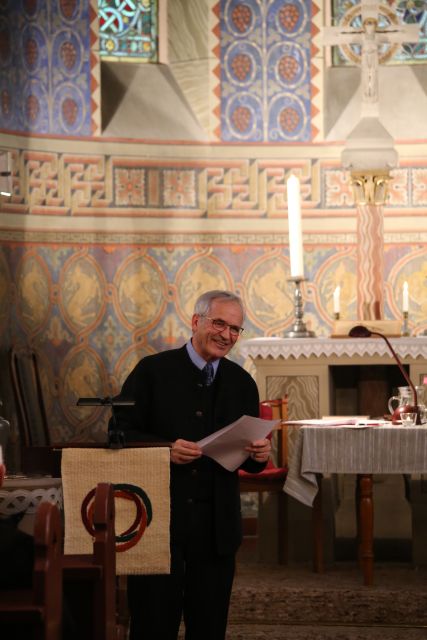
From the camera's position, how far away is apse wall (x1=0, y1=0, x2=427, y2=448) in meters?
8.45

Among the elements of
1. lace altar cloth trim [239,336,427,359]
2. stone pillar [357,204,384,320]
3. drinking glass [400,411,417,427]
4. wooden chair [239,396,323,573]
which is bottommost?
wooden chair [239,396,323,573]

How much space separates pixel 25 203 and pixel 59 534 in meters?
5.88

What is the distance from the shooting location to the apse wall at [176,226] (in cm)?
845

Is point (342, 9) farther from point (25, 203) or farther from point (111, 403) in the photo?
point (111, 403)

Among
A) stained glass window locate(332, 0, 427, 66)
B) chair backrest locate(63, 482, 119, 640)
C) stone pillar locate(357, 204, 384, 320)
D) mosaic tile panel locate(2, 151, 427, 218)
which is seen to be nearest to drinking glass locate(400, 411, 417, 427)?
stone pillar locate(357, 204, 384, 320)

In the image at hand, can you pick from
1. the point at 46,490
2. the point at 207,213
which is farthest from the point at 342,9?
the point at 46,490

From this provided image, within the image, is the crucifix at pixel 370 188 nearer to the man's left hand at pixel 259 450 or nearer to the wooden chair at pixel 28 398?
the wooden chair at pixel 28 398

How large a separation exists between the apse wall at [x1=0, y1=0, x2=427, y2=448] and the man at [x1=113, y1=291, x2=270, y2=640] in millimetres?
4591

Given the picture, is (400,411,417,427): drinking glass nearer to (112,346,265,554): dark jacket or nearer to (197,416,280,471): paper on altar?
(112,346,265,554): dark jacket

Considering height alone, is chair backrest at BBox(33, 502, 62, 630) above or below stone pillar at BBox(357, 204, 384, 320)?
below

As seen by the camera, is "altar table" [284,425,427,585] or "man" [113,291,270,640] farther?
"altar table" [284,425,427,585]

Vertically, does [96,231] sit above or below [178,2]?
below

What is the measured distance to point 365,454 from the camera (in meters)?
5.93

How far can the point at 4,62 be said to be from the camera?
27.0 feet
